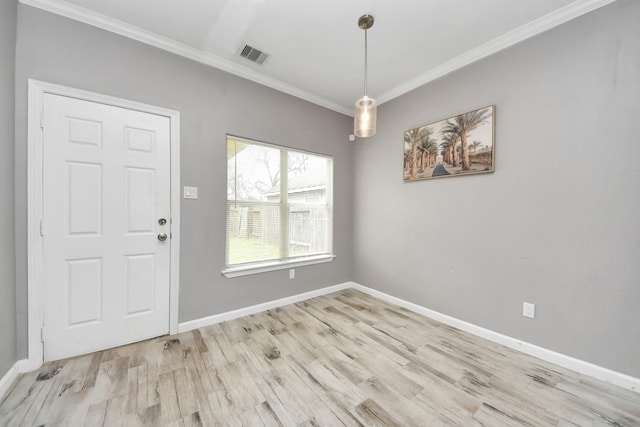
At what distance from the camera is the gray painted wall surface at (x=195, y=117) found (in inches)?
68.7

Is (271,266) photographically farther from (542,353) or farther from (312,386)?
(542,353)

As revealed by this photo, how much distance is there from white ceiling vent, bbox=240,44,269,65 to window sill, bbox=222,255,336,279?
7.34 ft

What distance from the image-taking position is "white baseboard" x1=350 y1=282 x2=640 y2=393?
1.64m

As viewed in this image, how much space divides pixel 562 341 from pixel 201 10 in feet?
12.8

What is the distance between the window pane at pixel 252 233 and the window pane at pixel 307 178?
0.38 m

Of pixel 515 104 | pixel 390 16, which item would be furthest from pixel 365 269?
pixel 390 16

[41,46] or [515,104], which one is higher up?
[41,46]

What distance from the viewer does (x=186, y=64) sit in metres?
2.33

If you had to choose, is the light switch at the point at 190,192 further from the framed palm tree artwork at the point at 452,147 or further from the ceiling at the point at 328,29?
the framed palm tree artwork at the point at 452,147

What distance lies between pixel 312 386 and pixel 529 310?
1.94 metres

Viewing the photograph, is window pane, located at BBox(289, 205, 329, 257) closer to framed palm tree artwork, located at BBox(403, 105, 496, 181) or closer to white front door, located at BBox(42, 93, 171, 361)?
framed palm tree artwork, located at BBox(403, 105, 496, 181)

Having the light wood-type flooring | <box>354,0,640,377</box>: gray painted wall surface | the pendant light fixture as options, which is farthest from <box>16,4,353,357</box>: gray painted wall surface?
<box>354,0,640,377</box>: gray painted wall surface

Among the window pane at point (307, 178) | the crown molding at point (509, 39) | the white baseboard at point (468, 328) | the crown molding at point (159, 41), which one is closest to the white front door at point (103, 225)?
the white baseboard at point (468, 328)

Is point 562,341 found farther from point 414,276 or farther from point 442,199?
point 442,199
